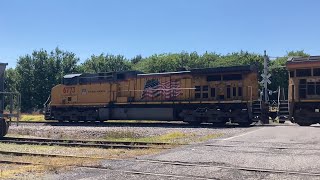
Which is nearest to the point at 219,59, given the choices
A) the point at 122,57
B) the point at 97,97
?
the point at 122,57

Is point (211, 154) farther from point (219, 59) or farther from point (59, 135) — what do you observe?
point (219, 59)

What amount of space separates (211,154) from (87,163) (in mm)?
3164

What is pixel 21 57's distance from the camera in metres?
64.1

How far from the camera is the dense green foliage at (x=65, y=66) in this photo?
193 feet

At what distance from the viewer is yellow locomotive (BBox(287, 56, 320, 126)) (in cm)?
1922

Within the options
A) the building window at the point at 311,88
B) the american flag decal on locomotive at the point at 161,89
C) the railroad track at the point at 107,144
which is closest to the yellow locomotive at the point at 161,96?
the american flag decal on locomotive at the point at 161,89

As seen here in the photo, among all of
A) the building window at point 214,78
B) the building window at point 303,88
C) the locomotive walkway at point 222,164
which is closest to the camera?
the locomotive walkway at point 222,164

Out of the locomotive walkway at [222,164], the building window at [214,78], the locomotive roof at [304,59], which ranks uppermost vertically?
the locomotive roof at [304,59]

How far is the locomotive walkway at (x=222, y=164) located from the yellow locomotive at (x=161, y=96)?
10.5m

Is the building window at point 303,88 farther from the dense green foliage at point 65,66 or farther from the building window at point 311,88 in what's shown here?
the dense green foliage at point 65,66

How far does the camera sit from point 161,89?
24797 mm

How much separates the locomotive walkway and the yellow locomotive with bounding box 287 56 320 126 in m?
7.85

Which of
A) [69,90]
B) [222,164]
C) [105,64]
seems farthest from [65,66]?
[222,164]

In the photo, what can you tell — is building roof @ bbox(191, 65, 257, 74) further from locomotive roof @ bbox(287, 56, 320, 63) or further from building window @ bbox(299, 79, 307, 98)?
building window @ bbox(299, 79, 307, 98)
